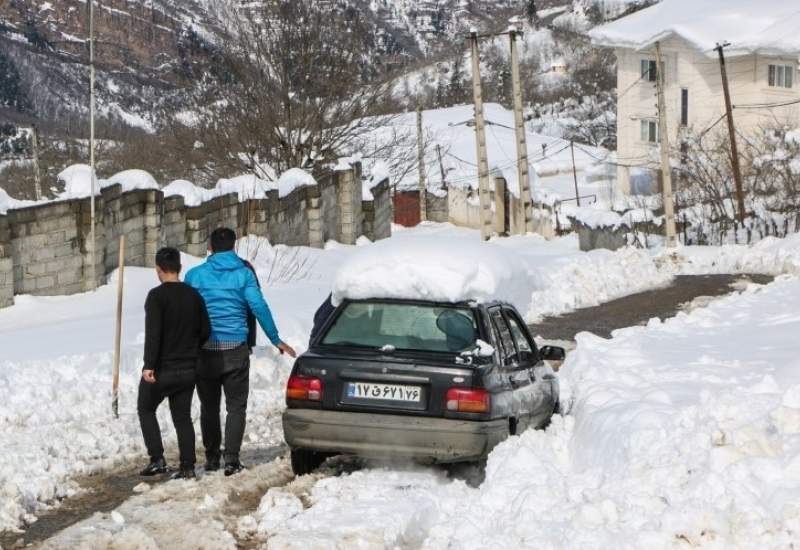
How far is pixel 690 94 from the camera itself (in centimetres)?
5906

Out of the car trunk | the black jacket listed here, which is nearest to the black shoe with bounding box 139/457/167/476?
the black jacket

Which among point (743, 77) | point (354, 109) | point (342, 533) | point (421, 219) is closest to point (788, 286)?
point (342, 533)

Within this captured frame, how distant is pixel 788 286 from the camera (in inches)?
899

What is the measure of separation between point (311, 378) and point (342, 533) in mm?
1616

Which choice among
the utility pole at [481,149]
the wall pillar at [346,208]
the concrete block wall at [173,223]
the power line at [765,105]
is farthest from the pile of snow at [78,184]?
the power line at [765,105]

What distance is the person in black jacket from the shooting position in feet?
29.0

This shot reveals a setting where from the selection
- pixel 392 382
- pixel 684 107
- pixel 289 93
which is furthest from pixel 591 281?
pixel 684 107

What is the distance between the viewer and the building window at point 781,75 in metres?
55.9

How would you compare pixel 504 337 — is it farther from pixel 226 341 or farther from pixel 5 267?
pixel 5 267

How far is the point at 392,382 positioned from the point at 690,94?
52.8m

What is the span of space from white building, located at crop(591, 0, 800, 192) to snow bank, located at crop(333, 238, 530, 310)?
46.2 metres

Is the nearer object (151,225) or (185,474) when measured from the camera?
(185,474)

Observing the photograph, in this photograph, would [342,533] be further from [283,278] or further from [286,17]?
[286,17]

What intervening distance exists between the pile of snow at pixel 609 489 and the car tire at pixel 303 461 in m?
0.37
